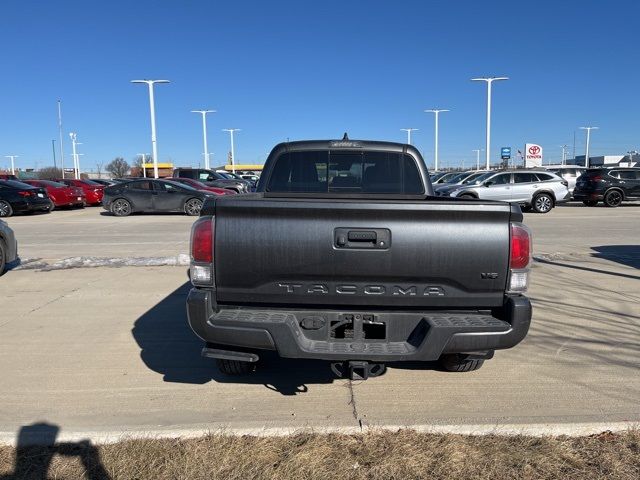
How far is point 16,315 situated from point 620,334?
6.92m

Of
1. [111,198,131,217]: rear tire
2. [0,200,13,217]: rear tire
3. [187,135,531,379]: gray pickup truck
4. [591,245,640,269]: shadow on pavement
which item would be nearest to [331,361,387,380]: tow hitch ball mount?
[187,135,531,379]: gray pickup truck

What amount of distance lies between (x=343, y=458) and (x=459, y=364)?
162 cm

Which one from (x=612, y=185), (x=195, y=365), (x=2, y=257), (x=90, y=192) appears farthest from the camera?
(x=90, y=192)

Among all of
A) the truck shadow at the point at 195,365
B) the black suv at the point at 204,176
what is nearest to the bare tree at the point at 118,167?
the black suv at the point at 204,176

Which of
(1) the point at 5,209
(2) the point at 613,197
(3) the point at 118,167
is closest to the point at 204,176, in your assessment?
(1) the point at 5,209

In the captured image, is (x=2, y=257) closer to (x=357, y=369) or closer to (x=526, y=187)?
(x=357, y=369)

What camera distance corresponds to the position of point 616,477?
286 cm

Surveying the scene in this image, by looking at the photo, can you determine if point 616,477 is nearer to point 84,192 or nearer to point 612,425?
point 612,425

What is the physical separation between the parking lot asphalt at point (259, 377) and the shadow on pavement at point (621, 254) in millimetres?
2260

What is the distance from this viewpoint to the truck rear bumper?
3109mm

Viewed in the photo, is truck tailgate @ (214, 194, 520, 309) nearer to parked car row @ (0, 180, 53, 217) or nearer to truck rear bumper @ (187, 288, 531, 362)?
truck rear bumper @ (187, 288, 531, 362)

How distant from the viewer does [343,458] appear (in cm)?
308

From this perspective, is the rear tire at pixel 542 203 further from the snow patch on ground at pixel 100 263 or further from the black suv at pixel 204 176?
the snow patch on ground at pixel 100 263

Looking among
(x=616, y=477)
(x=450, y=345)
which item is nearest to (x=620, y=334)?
(x=616, y=477)
